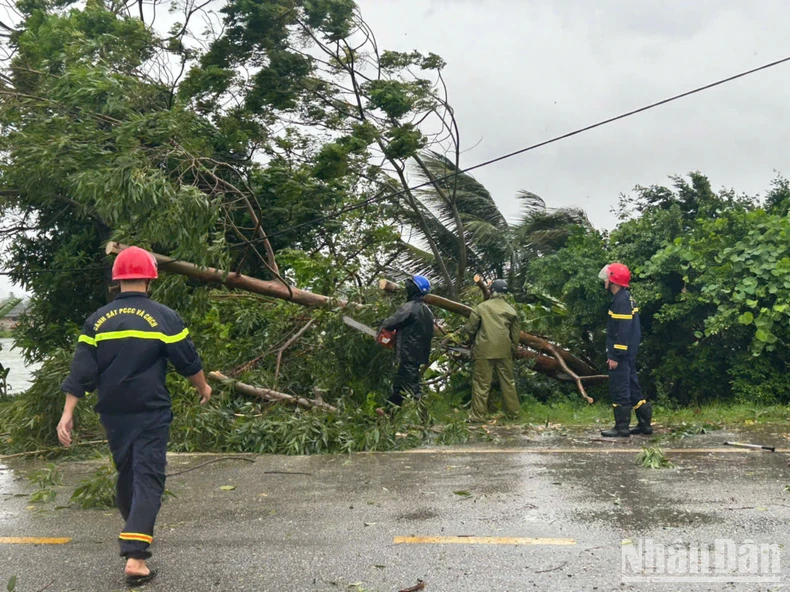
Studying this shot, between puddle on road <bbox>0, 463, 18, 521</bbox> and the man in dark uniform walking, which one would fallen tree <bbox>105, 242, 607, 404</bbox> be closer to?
puddle on road <bbox>0, 463, 18, 521</bbox>

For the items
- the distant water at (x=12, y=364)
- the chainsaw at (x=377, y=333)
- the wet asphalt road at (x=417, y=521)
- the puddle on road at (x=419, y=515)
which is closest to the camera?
the wet asphalt road at (x=417, y=521)

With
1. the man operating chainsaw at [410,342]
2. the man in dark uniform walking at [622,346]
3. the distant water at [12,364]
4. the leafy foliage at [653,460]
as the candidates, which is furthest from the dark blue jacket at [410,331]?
the distant water at [12,364]

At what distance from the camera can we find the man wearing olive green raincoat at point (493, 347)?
9922 millimetres

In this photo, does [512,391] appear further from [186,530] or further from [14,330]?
[14,330]

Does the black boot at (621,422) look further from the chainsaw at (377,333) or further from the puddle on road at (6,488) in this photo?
the puddle on road at (6,488)

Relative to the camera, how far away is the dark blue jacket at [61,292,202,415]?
14.8ft

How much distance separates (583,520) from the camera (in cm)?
519

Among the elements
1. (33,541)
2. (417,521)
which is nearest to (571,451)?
(417,521)

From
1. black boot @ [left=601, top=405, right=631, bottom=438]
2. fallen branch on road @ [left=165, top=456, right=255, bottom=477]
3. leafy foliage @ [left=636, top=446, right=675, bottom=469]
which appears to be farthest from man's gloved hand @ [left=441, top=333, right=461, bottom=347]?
leafy foliage @ [left=636, top=446, right=675, bottom=469]

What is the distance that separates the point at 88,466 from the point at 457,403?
16.3 ft

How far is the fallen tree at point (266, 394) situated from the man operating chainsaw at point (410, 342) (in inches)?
31.2

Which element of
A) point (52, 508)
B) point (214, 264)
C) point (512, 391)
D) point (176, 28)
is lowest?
point (52, 508)

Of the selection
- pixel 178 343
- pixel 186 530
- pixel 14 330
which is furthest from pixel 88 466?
pixel 14 330

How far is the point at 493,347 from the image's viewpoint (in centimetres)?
993
